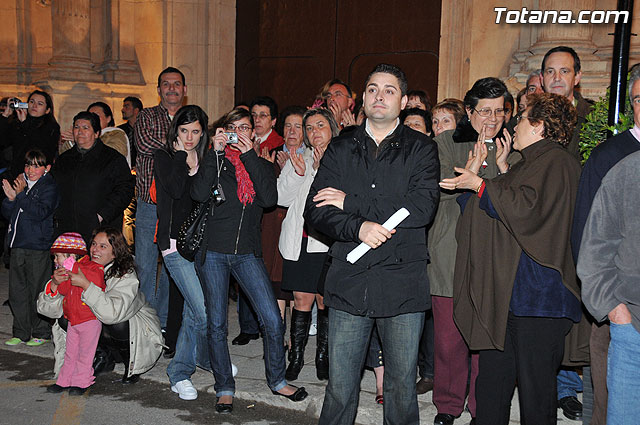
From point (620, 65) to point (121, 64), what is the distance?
30.9 ft

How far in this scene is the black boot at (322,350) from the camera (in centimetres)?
580

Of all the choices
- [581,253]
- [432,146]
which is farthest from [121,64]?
[581,253]

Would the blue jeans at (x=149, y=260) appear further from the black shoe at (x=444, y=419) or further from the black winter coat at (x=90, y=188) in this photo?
the black shoe at (x=444, y=419)

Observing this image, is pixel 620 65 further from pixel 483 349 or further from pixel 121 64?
pixel 121 64

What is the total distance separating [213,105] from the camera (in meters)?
11.6

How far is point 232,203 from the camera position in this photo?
202 inches

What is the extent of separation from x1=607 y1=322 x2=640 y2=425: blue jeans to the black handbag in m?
2.87

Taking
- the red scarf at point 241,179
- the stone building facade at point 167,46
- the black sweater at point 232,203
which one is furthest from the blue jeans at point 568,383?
the stone building facade at point 167,46

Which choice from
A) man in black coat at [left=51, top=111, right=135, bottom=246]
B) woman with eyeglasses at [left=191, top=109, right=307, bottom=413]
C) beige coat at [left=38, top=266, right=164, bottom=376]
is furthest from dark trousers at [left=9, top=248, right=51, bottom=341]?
woman with eyeglasses at [left=191, top=109, right=307, bottom=413]

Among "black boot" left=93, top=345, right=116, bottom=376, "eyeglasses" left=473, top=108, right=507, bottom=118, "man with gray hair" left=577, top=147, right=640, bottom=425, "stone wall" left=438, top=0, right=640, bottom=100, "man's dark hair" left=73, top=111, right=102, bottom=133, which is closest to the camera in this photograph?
"man with gray hair" left=577, top=147, right=640, bottom=425

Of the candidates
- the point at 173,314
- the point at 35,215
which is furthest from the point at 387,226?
the point at 35,215

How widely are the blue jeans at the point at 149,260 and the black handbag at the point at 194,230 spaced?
165 centimetres

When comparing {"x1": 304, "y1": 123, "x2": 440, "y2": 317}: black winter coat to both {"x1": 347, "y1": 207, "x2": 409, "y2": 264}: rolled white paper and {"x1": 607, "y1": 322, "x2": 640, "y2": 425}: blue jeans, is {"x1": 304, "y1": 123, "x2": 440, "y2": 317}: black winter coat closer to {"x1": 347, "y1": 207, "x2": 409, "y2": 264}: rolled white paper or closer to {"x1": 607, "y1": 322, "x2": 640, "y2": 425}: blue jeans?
{"x1": 347, "y1": 207, "x2": 409, "y2": 264}: rolled white paper

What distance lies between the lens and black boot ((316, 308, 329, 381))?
5.80 m
